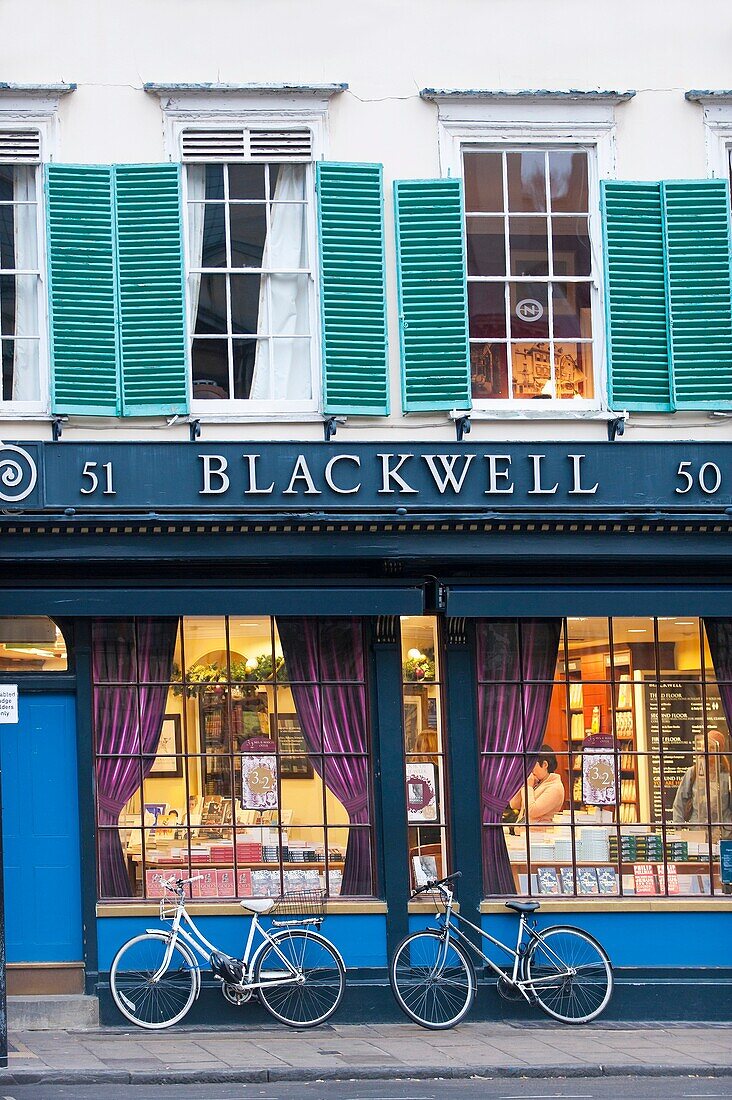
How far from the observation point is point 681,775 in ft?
45.5

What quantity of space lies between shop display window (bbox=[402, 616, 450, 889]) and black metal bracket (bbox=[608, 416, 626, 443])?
84.9 inches

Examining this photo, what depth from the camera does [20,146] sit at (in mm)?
13328

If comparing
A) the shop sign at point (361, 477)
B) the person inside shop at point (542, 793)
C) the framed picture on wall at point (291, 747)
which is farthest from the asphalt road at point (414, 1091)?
the shop sign at point (361, 477)

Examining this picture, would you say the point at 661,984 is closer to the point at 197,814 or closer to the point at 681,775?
the point at 681,775

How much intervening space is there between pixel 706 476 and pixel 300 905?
491cm

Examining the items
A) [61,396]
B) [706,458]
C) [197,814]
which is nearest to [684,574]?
[706,458]

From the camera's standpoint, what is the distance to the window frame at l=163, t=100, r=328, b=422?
13.4 m

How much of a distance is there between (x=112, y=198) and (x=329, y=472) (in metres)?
2.88

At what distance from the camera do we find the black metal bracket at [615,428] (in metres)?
13.5

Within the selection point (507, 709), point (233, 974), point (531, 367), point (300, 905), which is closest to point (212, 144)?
point (531, 367)

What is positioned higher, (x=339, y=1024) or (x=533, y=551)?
(x=533, y=551)

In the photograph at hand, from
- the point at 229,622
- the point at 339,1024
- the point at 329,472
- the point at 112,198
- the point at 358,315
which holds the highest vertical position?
the point at 112,198

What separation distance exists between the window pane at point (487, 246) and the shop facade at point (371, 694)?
161cm

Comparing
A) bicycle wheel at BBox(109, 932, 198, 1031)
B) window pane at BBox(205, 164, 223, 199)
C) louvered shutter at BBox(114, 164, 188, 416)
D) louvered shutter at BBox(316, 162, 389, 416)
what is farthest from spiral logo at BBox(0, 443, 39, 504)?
bicycle wheel at BBox(109, 932, 198, 1031)
